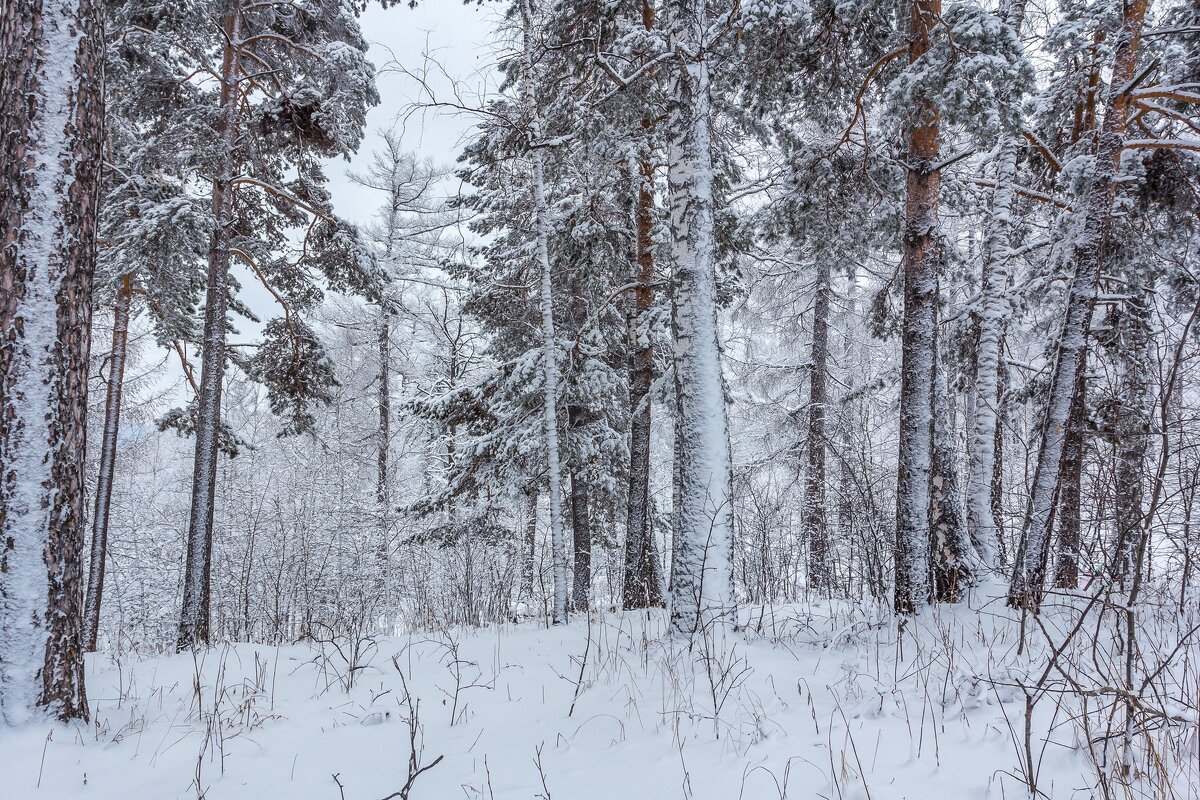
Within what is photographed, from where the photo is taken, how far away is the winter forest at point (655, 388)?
2.81 m

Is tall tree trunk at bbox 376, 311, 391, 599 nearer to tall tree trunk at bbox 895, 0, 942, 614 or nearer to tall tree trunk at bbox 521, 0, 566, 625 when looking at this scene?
tall tree trunk at bbox 521, 0, 566, 625

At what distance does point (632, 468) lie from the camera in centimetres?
946

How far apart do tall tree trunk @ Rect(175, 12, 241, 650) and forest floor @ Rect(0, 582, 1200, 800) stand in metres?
4.17

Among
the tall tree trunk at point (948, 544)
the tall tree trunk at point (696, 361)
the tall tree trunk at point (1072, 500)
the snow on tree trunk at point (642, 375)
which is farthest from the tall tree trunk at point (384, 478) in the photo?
the tall tree trunk at point (1072, 500)

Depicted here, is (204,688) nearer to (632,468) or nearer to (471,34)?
(632,468)

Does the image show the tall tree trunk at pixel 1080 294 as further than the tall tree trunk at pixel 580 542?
No

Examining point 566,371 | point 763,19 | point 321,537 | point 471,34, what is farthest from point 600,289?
point 321,537

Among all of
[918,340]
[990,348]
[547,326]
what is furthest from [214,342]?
[990,348]

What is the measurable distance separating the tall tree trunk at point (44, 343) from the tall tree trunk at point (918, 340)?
6023 mm

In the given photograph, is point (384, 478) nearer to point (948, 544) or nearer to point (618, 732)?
point (948, 544)

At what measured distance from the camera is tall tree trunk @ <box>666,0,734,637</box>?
4.98m

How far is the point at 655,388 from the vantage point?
792 centimetres

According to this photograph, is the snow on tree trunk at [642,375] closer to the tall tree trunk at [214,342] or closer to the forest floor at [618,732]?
the forest floor at [618,732]

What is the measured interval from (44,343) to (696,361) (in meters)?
4.60
